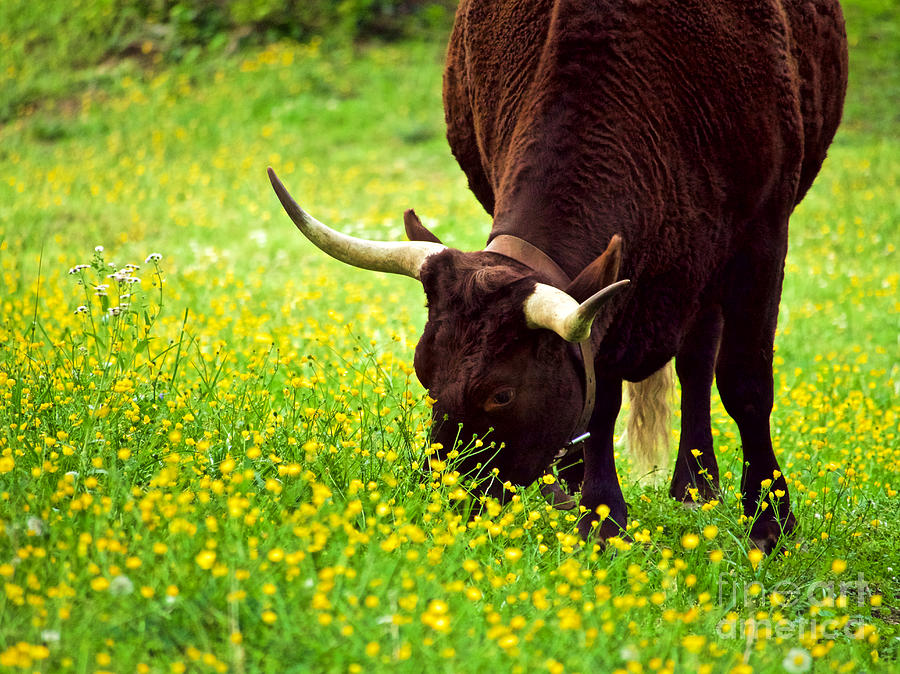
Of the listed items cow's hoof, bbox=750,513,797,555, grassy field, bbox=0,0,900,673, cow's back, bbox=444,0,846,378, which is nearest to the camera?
grassy field, bbox=0,0,900,673

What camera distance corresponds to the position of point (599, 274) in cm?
340

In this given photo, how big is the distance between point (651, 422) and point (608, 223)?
5.31 feet

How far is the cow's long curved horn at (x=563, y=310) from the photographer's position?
10.2 ft

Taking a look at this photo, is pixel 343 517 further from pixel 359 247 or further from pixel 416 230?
pixel 416 230

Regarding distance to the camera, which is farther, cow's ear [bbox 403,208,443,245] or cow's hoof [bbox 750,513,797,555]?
cow's hoof [bbox 750,513,797,555]

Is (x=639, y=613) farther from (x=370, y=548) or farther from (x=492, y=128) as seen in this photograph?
(x=492, y=128)

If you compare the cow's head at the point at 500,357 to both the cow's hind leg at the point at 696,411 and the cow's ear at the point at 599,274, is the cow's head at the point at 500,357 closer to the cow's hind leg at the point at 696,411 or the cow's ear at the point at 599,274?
the cow's ear at the point at 599,274

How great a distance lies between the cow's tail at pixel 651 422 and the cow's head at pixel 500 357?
4.99 ft

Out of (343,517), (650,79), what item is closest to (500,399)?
(343,517)

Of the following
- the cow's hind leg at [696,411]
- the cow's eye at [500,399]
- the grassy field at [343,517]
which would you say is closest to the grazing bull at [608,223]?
the cow's eye at [500,399]

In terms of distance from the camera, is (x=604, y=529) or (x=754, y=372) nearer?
(x=604, y=529)

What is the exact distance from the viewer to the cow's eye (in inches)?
135

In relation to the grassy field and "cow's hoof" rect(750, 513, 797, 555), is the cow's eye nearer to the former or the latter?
the grassy field

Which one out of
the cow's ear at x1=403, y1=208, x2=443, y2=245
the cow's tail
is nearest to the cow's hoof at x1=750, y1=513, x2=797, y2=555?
the cow's tail
